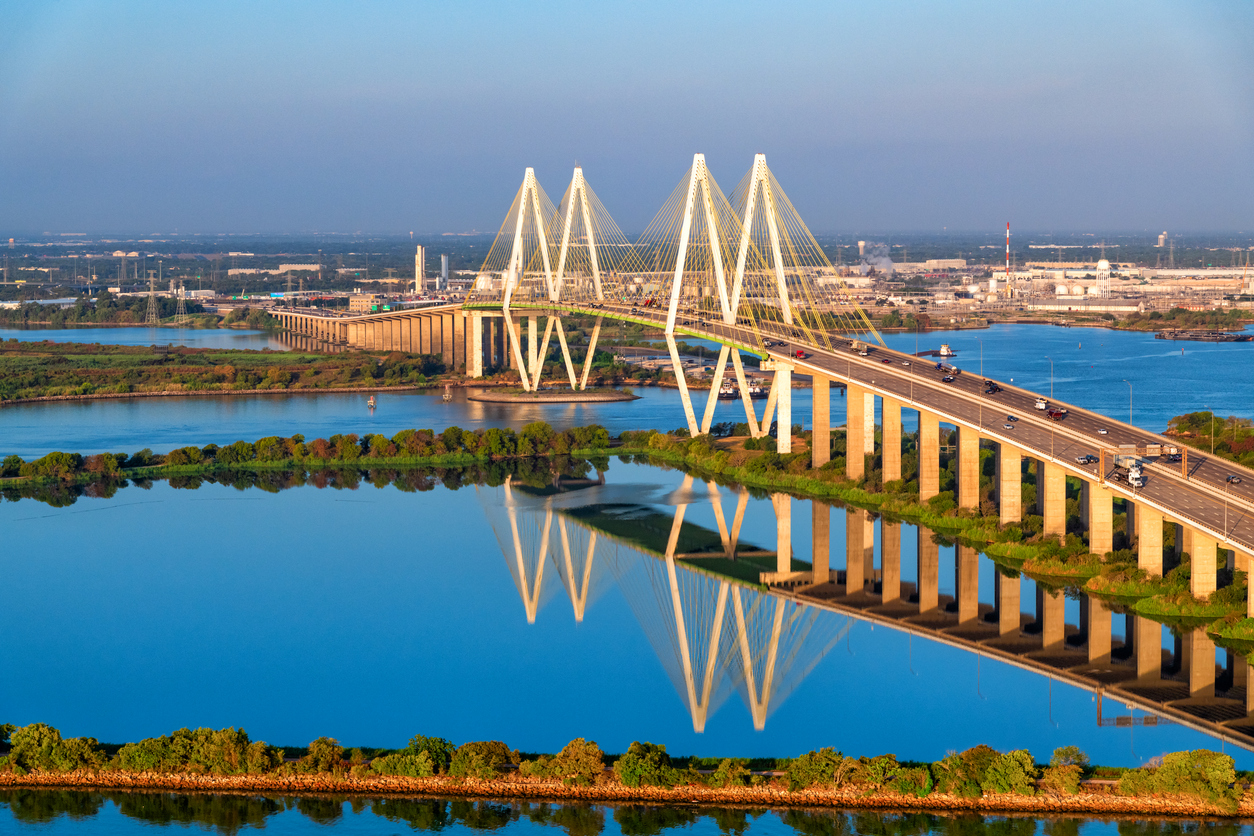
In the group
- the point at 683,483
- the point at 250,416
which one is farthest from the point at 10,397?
the point at 683,483

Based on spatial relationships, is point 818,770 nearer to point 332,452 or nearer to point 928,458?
point 928,458

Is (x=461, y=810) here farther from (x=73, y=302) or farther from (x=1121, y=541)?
(x=73, y=302)


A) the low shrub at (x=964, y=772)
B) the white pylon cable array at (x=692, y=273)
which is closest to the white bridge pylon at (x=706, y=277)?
the white pylon cable array at (x=692, y=273)

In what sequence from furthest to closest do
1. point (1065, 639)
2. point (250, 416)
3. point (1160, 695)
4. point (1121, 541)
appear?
1. point (250, 416)
2. point (1121, 541)
3. point (1065, 639)
4. point (1160, 695)

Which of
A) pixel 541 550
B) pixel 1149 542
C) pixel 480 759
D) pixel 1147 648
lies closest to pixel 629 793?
pixel 480 759

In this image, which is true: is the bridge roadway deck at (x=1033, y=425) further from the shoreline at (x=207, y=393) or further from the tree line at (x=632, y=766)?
the shoreline at (x=207, y=393)
